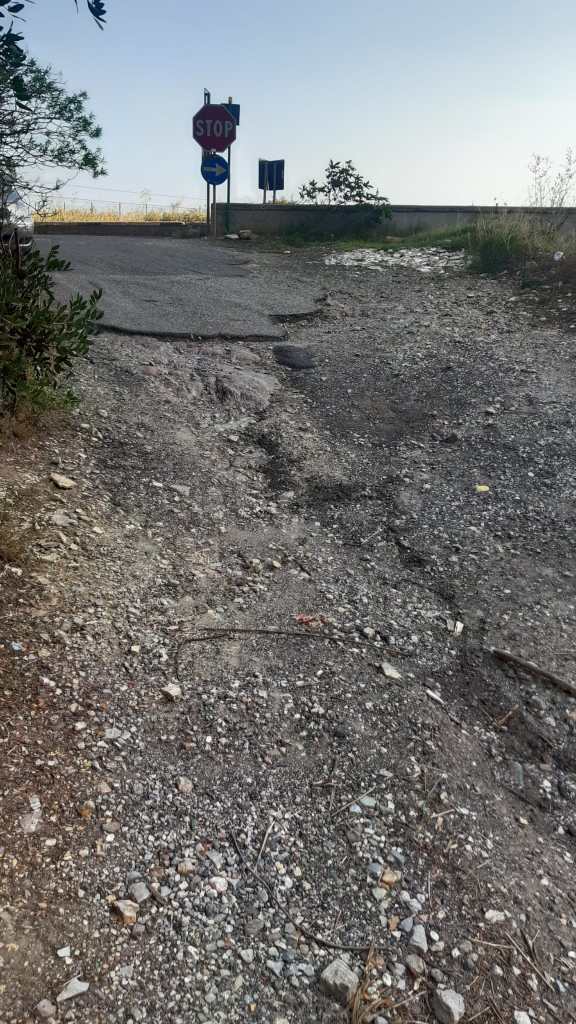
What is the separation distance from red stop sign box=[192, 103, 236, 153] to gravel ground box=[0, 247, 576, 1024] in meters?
11.1

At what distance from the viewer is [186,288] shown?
8164mm

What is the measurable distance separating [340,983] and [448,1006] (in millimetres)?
283

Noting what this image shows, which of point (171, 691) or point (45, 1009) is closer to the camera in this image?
point (45, 1009)

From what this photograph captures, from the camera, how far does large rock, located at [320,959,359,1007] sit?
1.94m

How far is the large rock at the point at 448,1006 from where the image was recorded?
192 centimetres

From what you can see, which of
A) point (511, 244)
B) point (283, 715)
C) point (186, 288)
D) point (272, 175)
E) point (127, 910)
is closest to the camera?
point (127, 910)

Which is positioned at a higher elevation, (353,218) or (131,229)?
(353,218)

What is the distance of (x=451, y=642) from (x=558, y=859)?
3.56 feet

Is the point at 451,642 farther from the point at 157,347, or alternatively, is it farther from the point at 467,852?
the point at 157,347

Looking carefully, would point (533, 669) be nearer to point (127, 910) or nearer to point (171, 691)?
point (171, 691)

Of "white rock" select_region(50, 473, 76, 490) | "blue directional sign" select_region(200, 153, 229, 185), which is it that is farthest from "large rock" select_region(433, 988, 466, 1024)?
"blue directional sign" select_region(200, 153, 229, 185)

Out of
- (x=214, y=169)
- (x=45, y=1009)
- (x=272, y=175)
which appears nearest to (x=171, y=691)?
(x=45, y=1009)

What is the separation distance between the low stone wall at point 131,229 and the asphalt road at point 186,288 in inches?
116

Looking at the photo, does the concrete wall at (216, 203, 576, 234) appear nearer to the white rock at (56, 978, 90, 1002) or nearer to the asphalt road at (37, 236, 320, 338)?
the asphalt road at (37, 236, 320, 338)
